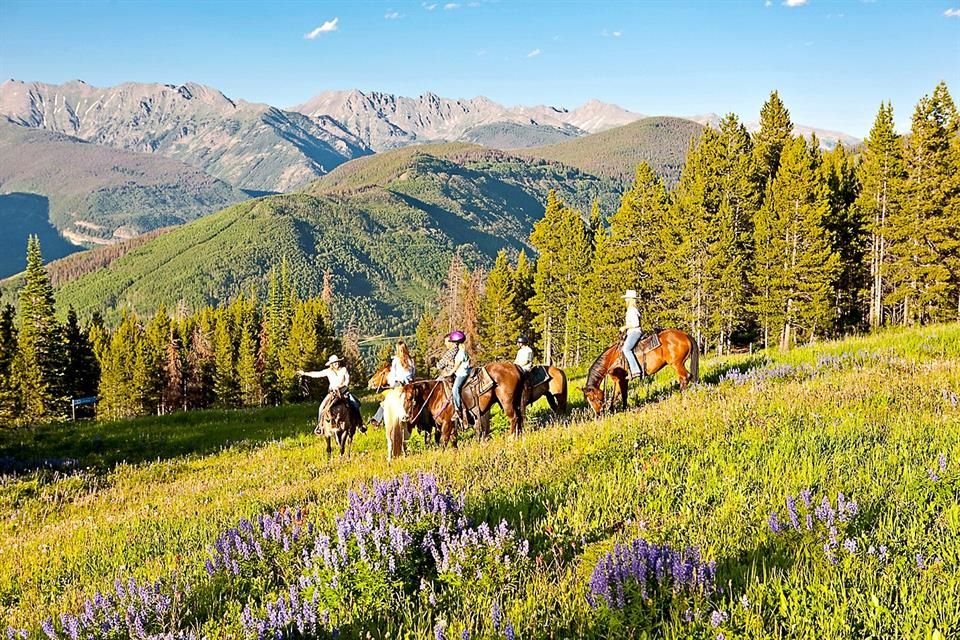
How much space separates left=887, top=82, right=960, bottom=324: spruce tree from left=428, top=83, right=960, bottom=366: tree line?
100mm

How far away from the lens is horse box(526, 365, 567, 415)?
1718 centimetres

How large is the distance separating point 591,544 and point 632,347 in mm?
12075

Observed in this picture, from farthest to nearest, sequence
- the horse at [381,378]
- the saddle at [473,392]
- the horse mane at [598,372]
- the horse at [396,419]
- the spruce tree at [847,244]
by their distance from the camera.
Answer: the spruce tree at [847,244] < the horse mane at [598,372] < the horse at [381,378] < the saddle at [473,392] < the horse at [396,419]

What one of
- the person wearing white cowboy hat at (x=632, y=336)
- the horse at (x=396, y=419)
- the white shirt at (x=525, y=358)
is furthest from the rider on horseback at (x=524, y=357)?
the horse at (x=396, y=419)

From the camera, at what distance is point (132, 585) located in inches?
195

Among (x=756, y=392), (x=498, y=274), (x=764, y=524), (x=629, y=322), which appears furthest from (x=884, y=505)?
(x=498, y=274)

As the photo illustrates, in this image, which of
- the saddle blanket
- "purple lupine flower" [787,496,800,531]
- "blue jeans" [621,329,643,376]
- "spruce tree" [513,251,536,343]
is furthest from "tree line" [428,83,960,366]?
"purple lupine flower" [787,496,800,531]

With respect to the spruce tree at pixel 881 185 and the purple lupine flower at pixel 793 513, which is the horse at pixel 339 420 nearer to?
the purple lupine flower at pixel 793 513

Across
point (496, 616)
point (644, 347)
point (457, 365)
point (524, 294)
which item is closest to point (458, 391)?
point (457, 365)

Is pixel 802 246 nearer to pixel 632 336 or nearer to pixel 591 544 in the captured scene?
pixel 632 336

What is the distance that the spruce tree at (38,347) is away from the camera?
2221 inches

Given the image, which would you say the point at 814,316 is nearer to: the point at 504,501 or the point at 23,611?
the point at 504,501

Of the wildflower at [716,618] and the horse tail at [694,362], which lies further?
the horse tail at [694,362]

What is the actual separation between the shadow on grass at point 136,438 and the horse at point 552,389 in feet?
31.4
